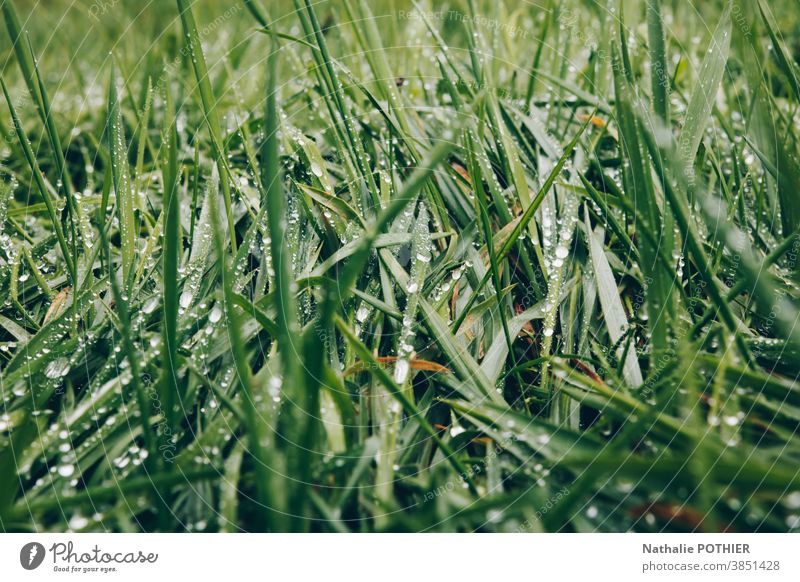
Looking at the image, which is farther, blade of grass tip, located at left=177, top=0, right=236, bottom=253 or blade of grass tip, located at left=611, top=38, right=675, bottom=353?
blade of grass tip, located at left=177, top=0, right=236, bottom=253

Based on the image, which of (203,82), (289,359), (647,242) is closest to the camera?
(289,359)

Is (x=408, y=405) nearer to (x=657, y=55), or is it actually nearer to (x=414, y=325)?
(x=414, y=325)

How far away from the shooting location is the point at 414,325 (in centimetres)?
58

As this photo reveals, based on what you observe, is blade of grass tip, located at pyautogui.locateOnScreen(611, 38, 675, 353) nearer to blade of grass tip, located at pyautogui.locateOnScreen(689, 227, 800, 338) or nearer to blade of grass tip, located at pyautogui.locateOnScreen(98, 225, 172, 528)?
blade of grass tip, located at pyautogui.locateOnScreen(689, 227, 800, 338)

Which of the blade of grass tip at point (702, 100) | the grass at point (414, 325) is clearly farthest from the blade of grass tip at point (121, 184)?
the blade of grass tip at point (702, 100)

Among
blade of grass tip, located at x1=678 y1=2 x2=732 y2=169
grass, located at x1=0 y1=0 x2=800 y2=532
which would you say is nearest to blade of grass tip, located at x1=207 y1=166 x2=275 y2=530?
grass, located at x1=0 y1=0 x2=800 y2=532

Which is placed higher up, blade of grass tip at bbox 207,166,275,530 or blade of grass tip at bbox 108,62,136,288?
blade of grass tip at bbox 108,62,136,288
